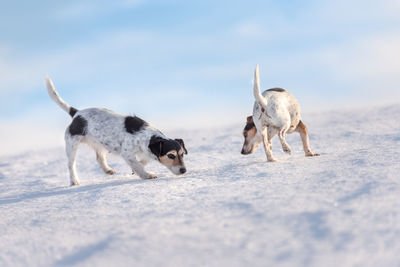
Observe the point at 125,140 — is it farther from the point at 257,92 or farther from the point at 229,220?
the point at 229,220

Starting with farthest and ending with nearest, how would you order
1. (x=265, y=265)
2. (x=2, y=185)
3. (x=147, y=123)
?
(x=2, y=185) < (x=147, y=123) < (x=265, y=265)

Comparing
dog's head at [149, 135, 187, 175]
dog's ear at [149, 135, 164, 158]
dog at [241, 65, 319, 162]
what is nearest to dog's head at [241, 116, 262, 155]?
dog at [241, 65, 319, 162]

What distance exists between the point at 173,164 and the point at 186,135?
24.3ft

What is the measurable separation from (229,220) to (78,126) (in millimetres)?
4565

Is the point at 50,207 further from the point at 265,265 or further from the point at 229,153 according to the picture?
the point at 229,153

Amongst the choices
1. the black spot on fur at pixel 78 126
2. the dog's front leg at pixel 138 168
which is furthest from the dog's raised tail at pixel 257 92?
Result: the black spot on fur at pixel 78 126

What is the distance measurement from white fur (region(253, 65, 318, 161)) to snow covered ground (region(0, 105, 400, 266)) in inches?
26.8

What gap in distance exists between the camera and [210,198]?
4.18 m

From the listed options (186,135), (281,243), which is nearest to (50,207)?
(281,243)

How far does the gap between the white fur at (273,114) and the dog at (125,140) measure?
135 cm

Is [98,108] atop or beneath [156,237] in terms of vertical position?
atop

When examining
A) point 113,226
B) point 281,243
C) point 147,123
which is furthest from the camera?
point 147,123

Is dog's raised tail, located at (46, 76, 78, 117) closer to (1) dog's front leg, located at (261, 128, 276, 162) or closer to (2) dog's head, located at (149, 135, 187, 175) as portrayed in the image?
(2) dog's head, located at (149, 135, 187, 175)

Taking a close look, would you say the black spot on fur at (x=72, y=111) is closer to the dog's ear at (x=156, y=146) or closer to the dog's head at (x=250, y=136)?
the dog's ear at (x=156, y=146)
